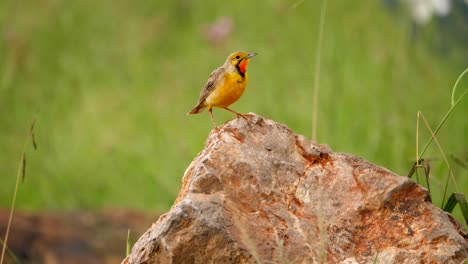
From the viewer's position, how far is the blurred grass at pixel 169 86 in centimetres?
739

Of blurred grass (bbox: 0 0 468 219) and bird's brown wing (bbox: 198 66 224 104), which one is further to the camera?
blurred grass (bbox: 0 0 468 219)

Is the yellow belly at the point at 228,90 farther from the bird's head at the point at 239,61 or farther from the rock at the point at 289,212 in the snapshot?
the rock at the point at 289,212

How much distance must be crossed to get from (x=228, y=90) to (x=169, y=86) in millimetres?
6310

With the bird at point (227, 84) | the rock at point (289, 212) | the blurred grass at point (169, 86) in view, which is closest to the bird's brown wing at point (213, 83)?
the bird at point (227, 84)

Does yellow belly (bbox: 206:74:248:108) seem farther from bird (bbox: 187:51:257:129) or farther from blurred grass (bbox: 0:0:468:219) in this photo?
blurred grass (bbox: 0:0:468:219)

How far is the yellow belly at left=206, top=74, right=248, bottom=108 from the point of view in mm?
4324

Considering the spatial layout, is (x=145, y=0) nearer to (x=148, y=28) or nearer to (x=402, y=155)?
(x=148, y=28)

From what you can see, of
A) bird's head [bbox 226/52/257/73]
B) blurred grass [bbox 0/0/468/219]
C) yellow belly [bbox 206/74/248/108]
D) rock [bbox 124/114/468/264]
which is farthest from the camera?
blurred grass [bbox 0/0/468/219]

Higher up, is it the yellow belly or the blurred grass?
the blurred grass

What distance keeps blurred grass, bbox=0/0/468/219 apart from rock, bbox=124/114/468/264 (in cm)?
297

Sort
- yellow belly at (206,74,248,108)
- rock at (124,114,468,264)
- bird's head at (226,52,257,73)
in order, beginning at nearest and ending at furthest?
rock at (124,114,468,264) → yellow belly at (206,74,248,108) → bird's head at (226,52,257,73)

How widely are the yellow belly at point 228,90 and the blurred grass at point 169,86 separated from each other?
248 cm

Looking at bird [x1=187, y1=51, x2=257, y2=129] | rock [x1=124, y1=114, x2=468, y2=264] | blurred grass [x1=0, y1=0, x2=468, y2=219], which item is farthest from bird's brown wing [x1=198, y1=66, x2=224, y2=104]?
blurred grass [x1=0, y1=0, x2=468, y2=219]

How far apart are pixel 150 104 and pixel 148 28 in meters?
1.66
